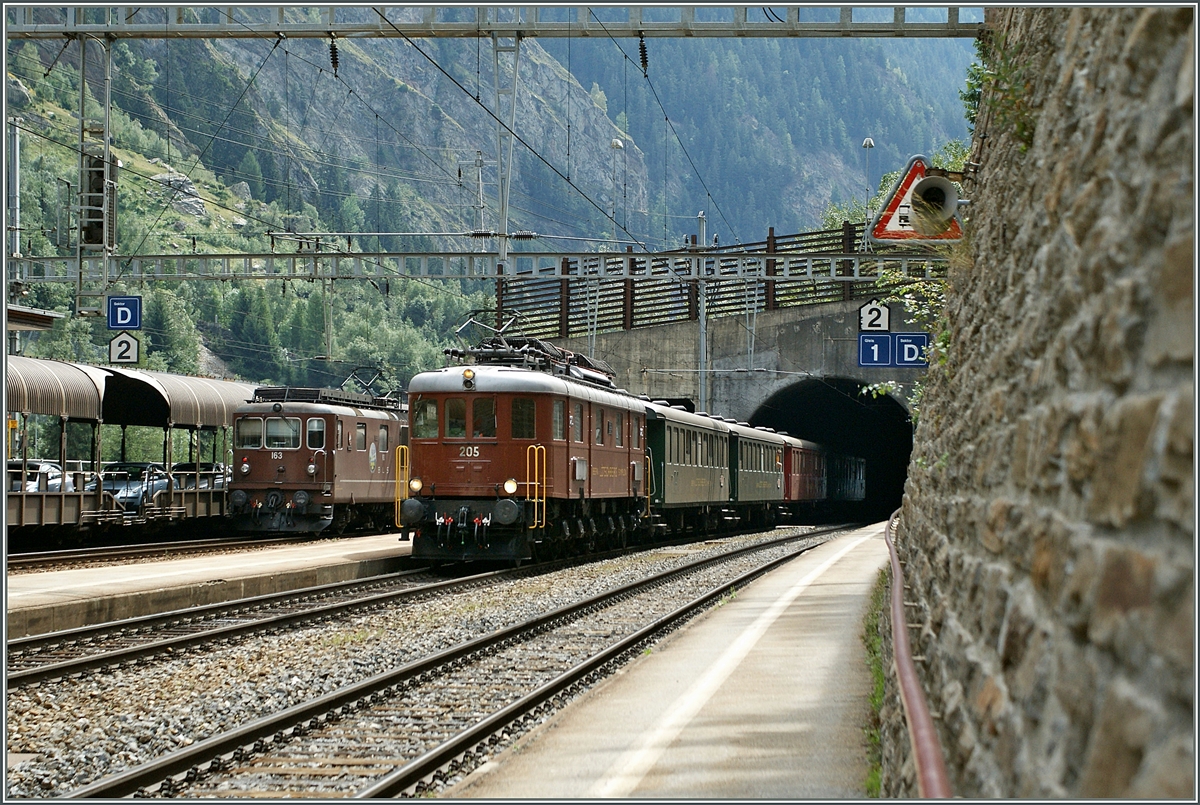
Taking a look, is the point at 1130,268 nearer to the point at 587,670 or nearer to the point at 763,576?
the point at 587,670

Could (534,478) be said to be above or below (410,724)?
above

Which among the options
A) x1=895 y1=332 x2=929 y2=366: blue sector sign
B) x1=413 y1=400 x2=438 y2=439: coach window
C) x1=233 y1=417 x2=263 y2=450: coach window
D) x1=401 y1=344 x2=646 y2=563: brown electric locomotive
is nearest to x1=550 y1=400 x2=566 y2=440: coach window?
x1=401 y1=344 x2=646 y2=563: brown electric locomotive

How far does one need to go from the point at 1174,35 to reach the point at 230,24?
1701cm

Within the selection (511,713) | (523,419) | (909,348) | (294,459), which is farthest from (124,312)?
(511,713)

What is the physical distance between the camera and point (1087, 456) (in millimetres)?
3301

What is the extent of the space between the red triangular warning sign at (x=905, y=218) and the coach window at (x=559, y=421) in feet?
34.0

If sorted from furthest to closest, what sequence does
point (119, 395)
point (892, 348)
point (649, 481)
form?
point (119, 395) < point (649, 481) < point (892, 348)

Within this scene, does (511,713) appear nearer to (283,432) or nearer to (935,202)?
(935,202)

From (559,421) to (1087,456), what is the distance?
17.2 m

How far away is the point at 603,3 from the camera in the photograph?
14141 mm

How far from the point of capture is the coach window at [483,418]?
20156 mm

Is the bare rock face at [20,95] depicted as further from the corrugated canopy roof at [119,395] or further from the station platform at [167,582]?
the station platform at [167,582]

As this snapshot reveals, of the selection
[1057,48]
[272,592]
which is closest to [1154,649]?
[1057,48]

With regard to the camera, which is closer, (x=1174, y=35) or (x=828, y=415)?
(x=1174, y=35)
